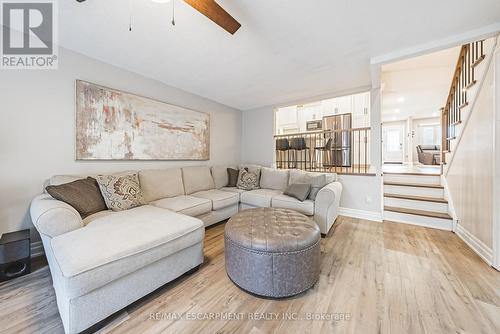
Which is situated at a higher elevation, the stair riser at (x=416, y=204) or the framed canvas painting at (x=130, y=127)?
the framed canvas painting at (x=130, y=127)

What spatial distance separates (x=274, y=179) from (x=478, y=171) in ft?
8.73

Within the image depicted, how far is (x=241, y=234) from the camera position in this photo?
162 centimetres

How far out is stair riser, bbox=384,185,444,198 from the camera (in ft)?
10.8

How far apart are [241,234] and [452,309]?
162 centimetres

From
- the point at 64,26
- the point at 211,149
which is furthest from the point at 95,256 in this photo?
the point at 211,149

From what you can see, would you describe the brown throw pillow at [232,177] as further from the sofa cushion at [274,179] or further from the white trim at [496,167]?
the white trim at [496,167]

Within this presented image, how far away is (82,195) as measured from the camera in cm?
193

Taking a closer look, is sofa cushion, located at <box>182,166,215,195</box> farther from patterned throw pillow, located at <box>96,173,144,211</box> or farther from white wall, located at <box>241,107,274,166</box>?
white wall, located at <box>241,107,274,166</box>

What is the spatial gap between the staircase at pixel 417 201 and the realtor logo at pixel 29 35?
16.5ft

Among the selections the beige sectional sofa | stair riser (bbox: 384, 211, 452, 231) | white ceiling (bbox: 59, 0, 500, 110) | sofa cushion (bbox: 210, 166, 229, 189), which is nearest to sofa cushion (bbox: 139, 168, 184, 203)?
the beige sectional sofa

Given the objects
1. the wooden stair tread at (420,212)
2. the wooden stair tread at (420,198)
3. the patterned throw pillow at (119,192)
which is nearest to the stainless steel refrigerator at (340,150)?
the wooden stair tread at (420,198)

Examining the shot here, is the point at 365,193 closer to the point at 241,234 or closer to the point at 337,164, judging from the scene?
the point at 337,164

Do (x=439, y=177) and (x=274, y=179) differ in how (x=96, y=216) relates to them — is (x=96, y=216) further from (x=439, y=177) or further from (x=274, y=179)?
(x=439, y=177)

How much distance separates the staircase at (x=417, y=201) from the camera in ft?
9.59
